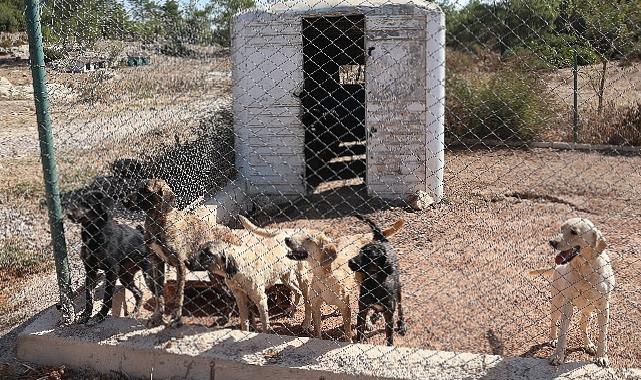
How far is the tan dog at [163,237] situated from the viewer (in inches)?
167

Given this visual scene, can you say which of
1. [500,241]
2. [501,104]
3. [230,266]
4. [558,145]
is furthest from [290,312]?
[558,145]

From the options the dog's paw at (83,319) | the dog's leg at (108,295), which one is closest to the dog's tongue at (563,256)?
the dog's leg at (108,295)

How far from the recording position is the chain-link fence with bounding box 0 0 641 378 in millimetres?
4434

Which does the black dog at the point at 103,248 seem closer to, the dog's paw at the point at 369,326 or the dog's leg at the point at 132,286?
the dog's leg at the point at 132,286

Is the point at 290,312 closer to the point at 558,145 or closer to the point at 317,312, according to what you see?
the point at 317,312

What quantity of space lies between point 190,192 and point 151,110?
8.76ft

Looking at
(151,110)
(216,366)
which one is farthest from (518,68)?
(216,366)

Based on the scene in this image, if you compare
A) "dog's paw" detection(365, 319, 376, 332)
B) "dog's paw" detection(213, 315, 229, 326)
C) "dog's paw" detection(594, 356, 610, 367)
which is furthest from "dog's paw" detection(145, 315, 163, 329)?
"dog's paw" detection(594, 356, 610, 367)

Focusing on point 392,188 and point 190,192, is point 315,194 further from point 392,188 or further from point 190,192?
point 190,192

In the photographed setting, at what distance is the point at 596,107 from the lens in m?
12.5

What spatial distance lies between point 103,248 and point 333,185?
6.11 metres

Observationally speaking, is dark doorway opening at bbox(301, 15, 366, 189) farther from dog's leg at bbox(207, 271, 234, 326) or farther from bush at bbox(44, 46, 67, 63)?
dog's leg at bbox(207, 271, 234, 326)

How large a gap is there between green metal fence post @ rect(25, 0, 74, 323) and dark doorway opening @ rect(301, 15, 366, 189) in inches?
195

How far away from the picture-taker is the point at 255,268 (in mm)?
4598
